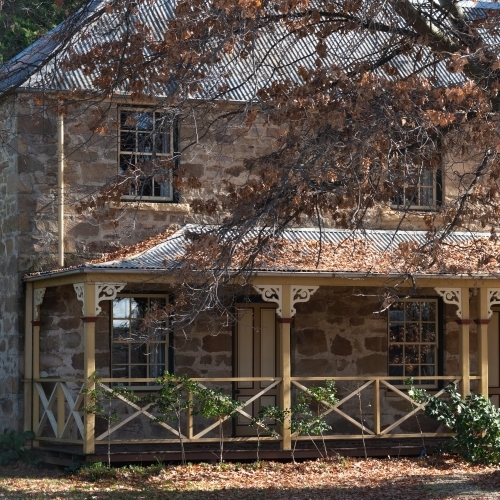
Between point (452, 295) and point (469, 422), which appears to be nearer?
point (469, 422)

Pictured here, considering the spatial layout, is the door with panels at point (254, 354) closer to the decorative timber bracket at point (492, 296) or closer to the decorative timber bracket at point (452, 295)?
the decorative timber bracket at point (452, 295)

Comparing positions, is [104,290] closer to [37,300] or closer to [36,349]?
[37,300]

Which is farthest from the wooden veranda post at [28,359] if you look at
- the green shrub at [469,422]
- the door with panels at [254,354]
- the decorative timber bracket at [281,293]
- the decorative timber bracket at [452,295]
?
the decorative timber bracket at [452,295]

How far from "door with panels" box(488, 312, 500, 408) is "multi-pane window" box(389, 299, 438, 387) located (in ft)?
3.45

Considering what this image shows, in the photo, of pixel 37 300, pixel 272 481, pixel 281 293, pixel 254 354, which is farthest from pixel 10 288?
pixel 272 481

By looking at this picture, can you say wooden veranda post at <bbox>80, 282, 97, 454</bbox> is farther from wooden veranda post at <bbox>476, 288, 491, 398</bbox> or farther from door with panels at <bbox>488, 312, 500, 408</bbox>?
door with panels at <bbox>488, 312, 500, 408</bbox>

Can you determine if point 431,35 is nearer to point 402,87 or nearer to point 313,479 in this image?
point 402,87

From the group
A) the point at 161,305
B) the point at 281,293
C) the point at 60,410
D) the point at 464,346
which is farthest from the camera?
the point at 161,305

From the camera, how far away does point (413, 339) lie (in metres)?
17.6

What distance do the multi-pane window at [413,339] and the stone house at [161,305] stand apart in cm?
2

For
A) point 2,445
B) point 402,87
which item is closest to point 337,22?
point 402,87

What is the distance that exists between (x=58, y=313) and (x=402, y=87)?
725cm

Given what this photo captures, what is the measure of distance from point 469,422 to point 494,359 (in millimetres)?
3003

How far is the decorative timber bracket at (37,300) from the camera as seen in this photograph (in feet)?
51.1
